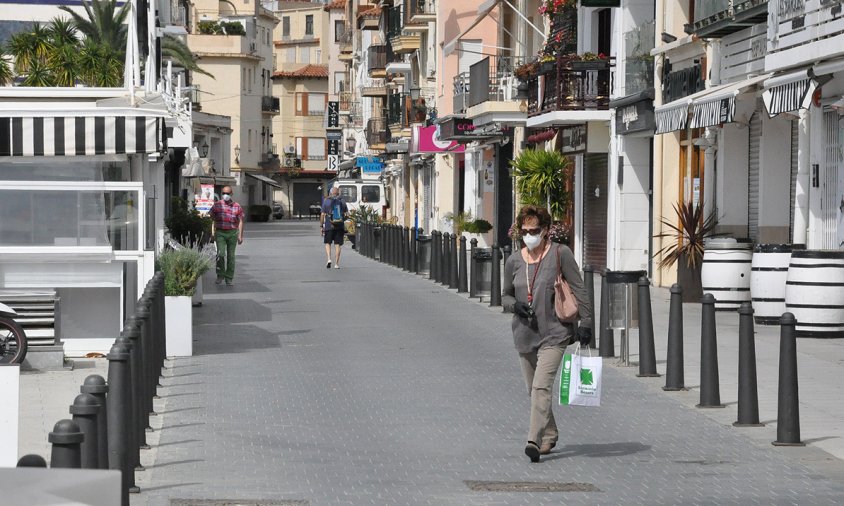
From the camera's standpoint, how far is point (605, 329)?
16203 mm

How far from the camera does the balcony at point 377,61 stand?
80188 millimetres

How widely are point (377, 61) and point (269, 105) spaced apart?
37389 millimetres

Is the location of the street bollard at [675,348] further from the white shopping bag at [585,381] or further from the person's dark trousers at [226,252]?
the person's dark trousers at [226,252]

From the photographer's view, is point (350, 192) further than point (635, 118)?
Yes

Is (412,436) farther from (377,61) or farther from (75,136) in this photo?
(377,61)

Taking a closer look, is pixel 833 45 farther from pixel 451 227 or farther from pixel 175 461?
pixel 451 227

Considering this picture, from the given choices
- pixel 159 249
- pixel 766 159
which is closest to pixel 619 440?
pixel 159 249

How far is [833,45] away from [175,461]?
38.8ft

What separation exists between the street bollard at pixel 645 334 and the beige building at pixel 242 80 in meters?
92.0

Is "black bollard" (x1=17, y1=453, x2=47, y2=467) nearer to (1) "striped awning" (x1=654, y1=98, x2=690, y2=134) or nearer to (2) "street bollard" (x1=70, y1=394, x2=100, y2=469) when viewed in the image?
(2) "street bollard" (x1=70, y1=394, x2=100, y2=469)

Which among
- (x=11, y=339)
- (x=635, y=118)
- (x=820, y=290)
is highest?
(x=635, y=118)

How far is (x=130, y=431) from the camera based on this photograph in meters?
9.20

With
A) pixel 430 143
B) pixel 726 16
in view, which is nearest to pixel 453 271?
pixel 726 16

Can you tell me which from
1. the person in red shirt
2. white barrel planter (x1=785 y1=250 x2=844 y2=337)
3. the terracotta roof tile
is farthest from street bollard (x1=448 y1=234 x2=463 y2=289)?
the terracotta roof tile
